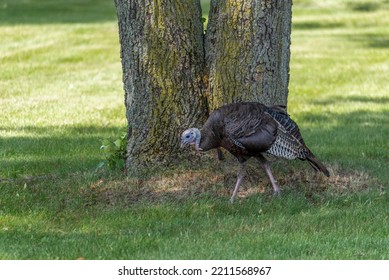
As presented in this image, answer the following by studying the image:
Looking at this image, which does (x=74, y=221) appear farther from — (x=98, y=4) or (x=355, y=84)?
(x=98, y=4)

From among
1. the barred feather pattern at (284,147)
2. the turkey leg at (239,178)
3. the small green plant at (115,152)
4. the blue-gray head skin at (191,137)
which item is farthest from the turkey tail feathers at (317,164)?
the small green plant at (115,152)

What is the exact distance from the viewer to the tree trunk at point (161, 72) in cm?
838

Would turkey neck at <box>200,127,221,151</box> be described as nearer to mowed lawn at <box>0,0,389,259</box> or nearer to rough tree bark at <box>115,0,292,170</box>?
mowed lawn at <box>0,0,389,259</box>

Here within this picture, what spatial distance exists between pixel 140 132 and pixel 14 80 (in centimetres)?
860

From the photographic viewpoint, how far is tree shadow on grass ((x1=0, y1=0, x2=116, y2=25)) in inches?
1027

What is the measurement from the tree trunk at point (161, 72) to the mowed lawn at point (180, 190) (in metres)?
0.34

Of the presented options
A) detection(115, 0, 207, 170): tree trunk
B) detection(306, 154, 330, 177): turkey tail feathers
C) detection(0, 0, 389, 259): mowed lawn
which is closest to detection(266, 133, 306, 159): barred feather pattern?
detection(306, 154, 330, 177): turkey tail feathers

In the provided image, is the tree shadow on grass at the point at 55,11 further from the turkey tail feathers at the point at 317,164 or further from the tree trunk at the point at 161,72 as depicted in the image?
the turkey tail feathers at the point at 317,164

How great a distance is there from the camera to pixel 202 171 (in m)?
8.49

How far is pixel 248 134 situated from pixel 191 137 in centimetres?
50

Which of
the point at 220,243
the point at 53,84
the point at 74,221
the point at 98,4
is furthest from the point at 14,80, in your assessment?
the point at 98,4

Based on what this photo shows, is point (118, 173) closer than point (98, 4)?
Yes

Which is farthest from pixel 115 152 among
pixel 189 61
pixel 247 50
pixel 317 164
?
pixel 317 164

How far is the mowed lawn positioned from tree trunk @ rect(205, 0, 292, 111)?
66cm
